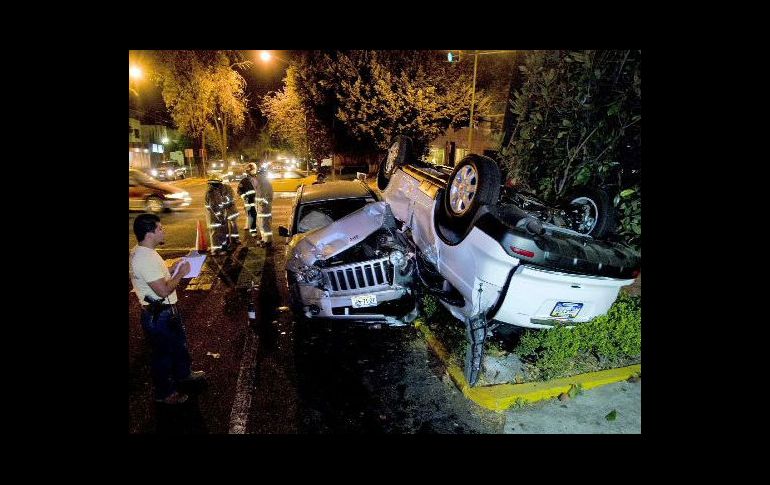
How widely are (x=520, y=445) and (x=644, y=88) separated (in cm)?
289

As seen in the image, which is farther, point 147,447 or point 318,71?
point 318,71

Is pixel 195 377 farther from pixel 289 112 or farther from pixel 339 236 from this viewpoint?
pixel 289 112

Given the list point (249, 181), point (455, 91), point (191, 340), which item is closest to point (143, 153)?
point (455, 91)

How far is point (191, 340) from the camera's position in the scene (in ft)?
15.2

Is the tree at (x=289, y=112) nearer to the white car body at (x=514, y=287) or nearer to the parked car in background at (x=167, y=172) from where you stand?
the parked car in background at (x=167, y=172)

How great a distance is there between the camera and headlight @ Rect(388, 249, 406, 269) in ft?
14.0

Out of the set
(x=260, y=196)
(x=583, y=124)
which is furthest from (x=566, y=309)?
(x=260, y=196)

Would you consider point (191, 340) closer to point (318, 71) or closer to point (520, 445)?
point (520, 445)

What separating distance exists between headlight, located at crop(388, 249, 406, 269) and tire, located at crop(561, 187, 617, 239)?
5.97ft

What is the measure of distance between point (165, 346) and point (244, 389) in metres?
0.79

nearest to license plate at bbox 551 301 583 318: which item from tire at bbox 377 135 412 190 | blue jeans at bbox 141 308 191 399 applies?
blue jeans at bbox 141 308 191 399

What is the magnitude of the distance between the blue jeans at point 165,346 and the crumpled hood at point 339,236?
1382mm

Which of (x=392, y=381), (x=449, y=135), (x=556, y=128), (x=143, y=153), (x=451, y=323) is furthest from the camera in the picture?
(x=143, y=153)

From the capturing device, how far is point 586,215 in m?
4.26
